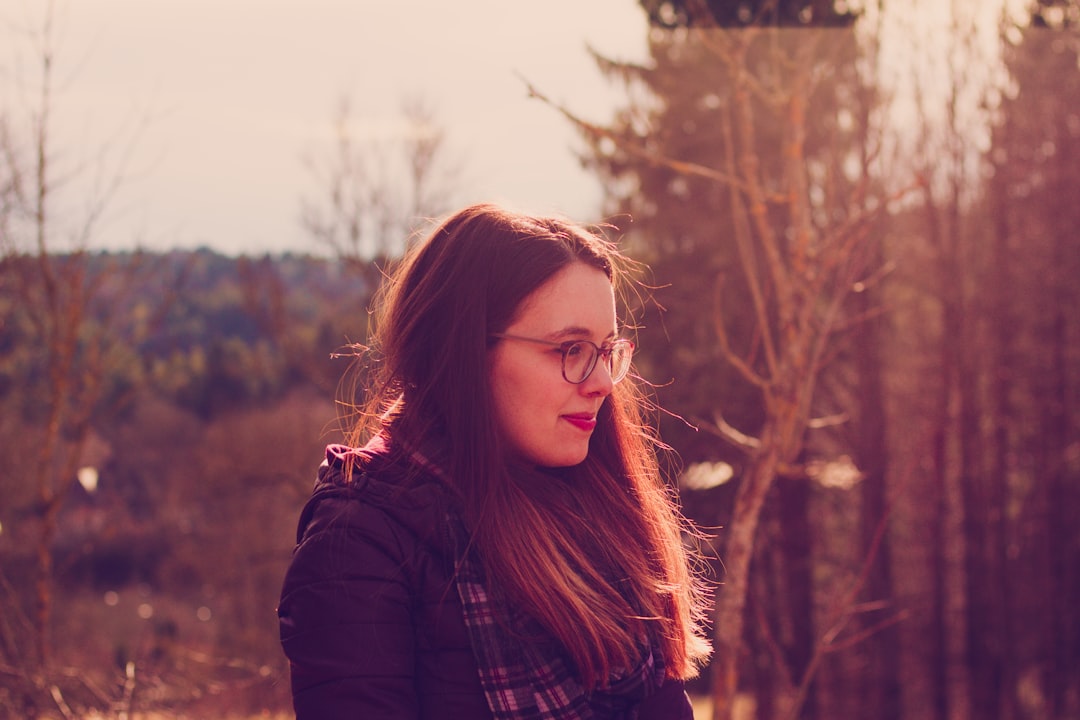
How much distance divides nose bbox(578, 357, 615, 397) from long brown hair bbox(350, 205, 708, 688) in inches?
6.4

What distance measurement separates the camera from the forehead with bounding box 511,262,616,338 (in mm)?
1522

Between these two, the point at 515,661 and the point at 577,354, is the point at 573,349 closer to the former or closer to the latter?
the point at 577,354

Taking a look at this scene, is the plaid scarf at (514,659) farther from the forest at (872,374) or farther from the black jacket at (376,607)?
the forest at (872,374)

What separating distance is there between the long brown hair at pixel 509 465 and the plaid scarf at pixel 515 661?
1.0 inches

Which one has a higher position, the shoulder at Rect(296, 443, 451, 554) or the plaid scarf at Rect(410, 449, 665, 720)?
the shoulder at Rect(296, 443, 451, 554)

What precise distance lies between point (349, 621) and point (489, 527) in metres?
0.27

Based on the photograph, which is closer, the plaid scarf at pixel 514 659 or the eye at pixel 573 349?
the plaid scarf at pixel 514 659

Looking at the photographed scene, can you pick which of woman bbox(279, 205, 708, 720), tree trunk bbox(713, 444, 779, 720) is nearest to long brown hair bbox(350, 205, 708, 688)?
woman bbox(279, 205, 708, 720)

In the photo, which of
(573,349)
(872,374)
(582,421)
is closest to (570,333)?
(573,349)

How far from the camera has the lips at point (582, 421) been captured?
158cm

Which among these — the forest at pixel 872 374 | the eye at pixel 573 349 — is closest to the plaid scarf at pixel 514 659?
the eye at pixel 573 349

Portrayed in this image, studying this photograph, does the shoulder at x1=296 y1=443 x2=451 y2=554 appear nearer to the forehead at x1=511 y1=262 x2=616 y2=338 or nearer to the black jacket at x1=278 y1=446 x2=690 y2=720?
the black jacket at x1=278 y1=446 x2=690 y2=720

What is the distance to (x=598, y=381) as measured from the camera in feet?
5.15

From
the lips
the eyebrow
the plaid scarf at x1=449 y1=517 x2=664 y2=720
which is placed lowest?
the plaid scarf at x1=449 y1=517 x2=664 y2=720
